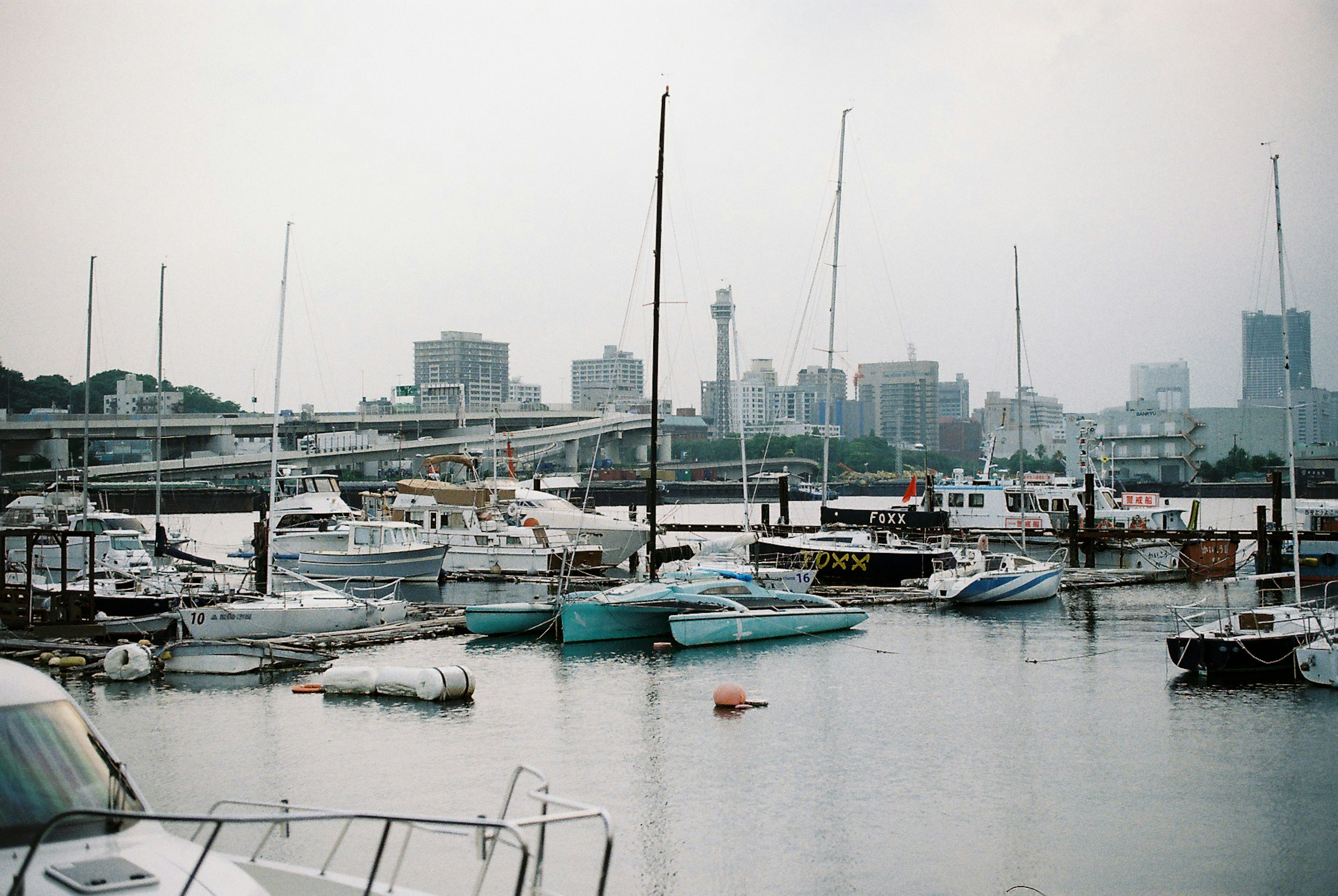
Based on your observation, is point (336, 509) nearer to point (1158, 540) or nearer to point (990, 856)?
point (1158, 540)

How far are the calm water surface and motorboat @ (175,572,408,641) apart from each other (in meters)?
2.00

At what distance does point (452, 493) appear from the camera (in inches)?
2040

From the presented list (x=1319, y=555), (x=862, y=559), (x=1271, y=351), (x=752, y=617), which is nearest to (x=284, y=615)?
(x=752, y=617)

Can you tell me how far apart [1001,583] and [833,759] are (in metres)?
20.7

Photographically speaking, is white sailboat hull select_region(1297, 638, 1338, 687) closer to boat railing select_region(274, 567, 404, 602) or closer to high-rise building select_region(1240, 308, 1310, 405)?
high-rise building select_region(1240, 308, 1310, 405)

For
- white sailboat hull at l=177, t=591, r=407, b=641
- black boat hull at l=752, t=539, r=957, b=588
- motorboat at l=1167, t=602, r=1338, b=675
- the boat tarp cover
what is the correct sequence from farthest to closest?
1. the boat tarp cover
2. black boat hull at l=752, t=539, r=957, b=588
3. white sailboat hull at l=177, t=591, r=407, b=641
4. motorboat at l=1167, t=602, r=1338, b=675

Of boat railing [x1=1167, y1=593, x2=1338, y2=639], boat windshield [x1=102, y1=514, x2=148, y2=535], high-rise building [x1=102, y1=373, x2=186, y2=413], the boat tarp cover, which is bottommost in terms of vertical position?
boat railing [x1=1167, y1=593, x2=1338, y2=639]

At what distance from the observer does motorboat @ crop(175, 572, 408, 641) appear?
26.8m

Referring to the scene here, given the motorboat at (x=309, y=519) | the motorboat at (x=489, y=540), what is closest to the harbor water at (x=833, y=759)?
the motorboat at (x=489, y=540)

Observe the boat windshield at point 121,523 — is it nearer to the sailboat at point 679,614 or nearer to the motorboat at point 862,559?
the sailboat at point 679,614

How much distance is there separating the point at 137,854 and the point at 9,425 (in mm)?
93634

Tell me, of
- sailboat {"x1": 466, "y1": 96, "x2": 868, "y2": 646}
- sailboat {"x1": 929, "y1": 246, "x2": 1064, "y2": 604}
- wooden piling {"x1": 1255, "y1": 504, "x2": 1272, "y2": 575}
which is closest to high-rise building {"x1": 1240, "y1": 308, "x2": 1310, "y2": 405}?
wooden piling {"x1": 1255, "y1": 504, "x2": 1272, "y2": 575}

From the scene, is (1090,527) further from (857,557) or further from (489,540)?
(489,540)

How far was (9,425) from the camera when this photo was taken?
86.4m
